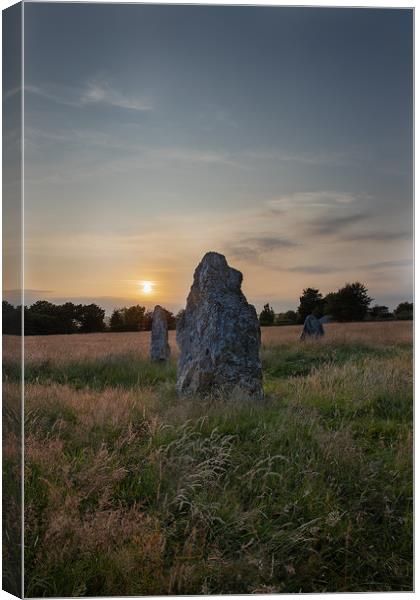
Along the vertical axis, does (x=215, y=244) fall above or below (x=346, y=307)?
above

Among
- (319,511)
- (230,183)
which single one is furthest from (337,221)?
(319,511)

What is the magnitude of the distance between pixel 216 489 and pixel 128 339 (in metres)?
1.56

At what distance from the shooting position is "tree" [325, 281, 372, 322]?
516 cm

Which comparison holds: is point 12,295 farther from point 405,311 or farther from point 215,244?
point 405,311

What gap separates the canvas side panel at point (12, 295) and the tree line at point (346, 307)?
206 cm

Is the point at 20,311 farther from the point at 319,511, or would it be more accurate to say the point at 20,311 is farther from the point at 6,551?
the point at 319,511

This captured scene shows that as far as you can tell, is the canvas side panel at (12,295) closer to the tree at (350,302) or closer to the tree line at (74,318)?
the tree line at (74,318)

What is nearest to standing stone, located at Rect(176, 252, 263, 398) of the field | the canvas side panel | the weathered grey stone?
the field

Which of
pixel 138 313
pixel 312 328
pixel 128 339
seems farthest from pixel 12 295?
pixel 312 328

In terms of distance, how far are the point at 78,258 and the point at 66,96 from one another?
1120 mm

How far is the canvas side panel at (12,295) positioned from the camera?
4.34 metres

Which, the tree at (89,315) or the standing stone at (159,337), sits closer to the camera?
the tree at (89,315)

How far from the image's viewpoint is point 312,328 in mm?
6039

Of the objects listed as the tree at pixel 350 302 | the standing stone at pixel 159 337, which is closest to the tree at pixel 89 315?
the standing stone at pixel 159 337
